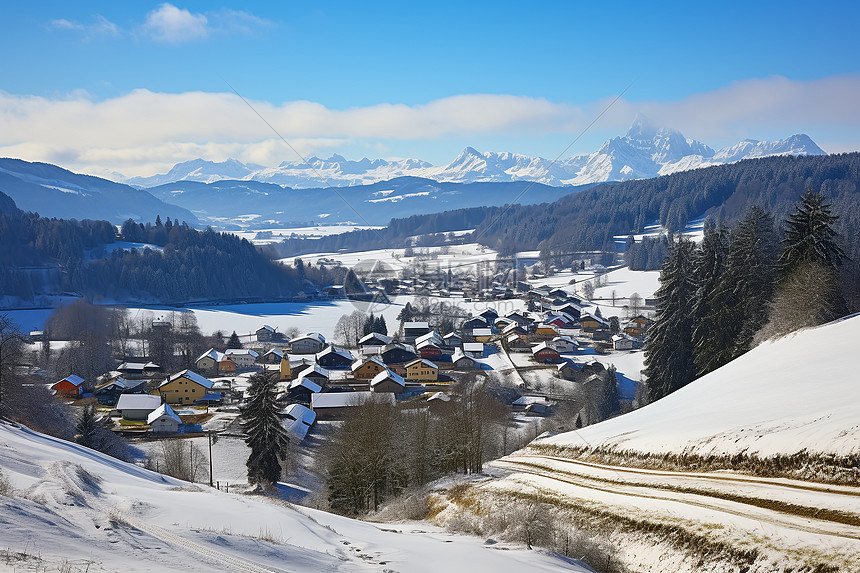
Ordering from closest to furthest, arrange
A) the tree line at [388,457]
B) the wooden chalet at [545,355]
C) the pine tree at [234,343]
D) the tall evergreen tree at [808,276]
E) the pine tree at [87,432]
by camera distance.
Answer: the tree line at [388,457]
the tall evergreen tree at [808,276]
the pine tree at [87,432]
the wooden chalet at [545,355]
the pine tree at [234,343]

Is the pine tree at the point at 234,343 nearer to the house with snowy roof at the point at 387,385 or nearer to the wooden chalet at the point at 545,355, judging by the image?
the house with snowy roof at the point at 387,385

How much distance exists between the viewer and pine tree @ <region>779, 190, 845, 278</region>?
2620 cm

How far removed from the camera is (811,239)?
1044 inches

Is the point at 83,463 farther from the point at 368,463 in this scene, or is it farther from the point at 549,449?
the point at 549,449

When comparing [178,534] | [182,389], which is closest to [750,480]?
[178,534]

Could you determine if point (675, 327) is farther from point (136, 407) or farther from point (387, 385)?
point (136, 407)

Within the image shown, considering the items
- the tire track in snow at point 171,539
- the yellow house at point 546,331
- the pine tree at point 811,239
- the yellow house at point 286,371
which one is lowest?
the yellow house at point 286,371

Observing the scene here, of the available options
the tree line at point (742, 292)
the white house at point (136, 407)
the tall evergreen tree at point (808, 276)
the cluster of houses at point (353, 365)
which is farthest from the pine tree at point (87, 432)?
the tall evergreen tree at point (808, 276)

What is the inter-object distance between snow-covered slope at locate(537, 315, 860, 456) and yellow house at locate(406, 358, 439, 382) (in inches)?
1230

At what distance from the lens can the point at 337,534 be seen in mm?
12773

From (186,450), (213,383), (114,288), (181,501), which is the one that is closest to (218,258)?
(114,288)

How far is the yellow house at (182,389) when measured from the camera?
1970 inches

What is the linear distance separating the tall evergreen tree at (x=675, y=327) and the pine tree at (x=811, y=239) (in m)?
4.50

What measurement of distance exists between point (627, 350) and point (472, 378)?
21.7m
